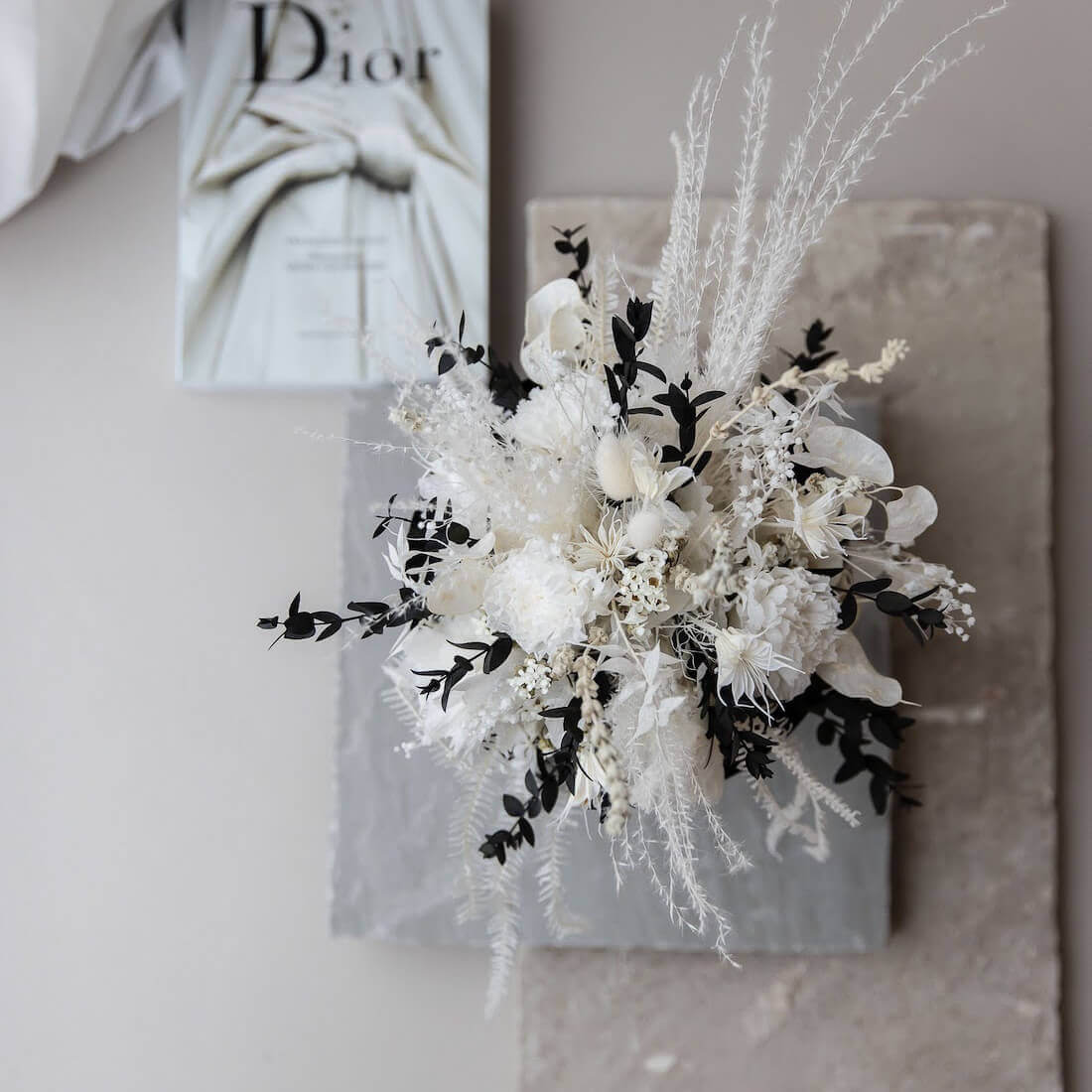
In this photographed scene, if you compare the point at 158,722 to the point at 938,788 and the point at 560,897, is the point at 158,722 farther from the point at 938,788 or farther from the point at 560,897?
the point at 938,788

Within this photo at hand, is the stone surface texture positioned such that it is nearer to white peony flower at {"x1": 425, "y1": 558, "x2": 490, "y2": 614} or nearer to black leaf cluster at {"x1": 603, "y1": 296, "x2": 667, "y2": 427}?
black leaf cluster at {"x1": 603, "y1": 296, "x2": 667, "y2": 427}

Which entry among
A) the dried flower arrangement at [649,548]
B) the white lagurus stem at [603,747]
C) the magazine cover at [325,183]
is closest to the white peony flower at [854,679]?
the dried flower arrangement at [649,548]

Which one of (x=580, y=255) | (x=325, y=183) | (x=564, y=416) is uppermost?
(x=325, y=183)

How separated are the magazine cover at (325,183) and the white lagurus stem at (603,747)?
0.56 meters

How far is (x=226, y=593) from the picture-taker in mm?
1193

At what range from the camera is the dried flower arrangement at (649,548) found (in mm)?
748

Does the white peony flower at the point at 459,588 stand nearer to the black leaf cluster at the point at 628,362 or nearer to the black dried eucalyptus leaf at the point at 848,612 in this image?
the black leaf cluster at the point at 628,362

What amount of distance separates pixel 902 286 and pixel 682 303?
0.44 meters

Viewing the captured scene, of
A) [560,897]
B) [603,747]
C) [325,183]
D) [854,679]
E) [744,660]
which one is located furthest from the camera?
[325,183]

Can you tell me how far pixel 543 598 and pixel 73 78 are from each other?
928 mm

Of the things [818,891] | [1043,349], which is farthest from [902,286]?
[818,891]

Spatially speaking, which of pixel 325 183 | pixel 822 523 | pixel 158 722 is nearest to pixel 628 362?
pixel 822 523

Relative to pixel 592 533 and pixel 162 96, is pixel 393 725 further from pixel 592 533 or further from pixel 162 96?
pixel 162 96

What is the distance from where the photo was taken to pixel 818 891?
1092mm
